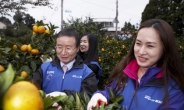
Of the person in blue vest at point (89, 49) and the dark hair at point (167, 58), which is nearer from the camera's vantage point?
the dark hair at point (167, 58)

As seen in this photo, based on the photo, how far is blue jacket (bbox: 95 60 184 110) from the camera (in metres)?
1.49

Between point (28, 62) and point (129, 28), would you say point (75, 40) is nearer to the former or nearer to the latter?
point (28, 62)

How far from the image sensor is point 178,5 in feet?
66.4

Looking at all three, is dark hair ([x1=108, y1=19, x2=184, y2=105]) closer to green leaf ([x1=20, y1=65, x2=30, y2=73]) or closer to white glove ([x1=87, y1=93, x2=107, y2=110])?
white glove ([x1=87, y1=93, x2=107, y2=110])

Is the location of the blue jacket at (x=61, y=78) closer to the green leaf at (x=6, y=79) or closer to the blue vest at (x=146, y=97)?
the blue vest at (x=146, y=97)

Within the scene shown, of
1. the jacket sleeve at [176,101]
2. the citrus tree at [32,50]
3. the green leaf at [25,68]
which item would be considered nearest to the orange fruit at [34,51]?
the citrus tree at [32,50]

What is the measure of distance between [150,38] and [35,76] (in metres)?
1.07

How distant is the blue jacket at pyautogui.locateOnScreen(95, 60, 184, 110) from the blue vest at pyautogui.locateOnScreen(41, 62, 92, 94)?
0.58 meters

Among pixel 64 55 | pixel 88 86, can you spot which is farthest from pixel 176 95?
pixel 64 55

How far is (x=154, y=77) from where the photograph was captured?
1570 mm

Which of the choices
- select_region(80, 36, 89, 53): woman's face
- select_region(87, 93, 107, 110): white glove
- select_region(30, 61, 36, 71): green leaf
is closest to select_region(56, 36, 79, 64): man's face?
select_region(30, 61, 36, 71): green leaf

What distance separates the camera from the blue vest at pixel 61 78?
2.13 metres

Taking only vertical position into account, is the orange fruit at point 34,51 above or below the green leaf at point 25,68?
above

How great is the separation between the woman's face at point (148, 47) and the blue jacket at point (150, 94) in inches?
2.5
